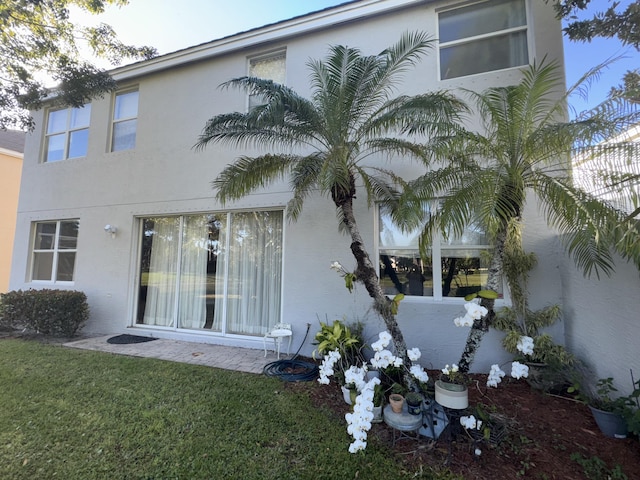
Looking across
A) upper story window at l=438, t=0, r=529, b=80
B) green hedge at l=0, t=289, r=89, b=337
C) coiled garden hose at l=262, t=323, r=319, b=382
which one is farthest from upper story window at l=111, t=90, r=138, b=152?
upper story window at l=438, t=0, r=529, b=80

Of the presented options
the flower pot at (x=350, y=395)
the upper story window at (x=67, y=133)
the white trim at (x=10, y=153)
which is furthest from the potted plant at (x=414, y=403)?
the white trim at (x=10, y=153)

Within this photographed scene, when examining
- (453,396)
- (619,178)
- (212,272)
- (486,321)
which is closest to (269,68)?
(212,272)

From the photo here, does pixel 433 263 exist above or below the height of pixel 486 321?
above

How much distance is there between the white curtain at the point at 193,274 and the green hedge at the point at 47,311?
8.84 ft

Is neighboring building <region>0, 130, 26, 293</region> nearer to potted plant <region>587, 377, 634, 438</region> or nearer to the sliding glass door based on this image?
the sliding glass door

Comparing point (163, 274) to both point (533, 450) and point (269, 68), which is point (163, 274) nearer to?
point (269, 68)

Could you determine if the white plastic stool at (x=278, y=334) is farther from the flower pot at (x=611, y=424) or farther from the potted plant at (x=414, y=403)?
the flower pot at (x=611, y=424)

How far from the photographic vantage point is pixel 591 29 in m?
4.73

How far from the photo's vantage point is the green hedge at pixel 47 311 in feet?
25.1

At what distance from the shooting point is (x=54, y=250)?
369 inches

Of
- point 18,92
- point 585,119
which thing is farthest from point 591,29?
point 18,92

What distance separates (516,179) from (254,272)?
5578 millimetres

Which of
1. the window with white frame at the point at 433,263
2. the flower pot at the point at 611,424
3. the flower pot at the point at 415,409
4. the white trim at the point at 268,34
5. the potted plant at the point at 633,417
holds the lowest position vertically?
the flower pot at the point at 611,424

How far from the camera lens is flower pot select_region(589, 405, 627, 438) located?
11.2 ft
